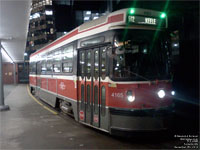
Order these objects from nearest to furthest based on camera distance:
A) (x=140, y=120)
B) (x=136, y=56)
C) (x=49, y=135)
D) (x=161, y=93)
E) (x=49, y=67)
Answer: (x=140, y=120), (x=136, y=56), (x=161, y=93), (x=49, y=135), (x=49, y=67)

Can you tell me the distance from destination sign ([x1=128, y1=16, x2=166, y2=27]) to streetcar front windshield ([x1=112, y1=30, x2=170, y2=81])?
0.23m

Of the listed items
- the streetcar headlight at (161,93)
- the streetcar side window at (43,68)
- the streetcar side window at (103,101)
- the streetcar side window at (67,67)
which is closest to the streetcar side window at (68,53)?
the streetcar side window at (67,67)

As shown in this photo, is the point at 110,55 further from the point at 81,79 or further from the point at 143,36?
the point at 81,79

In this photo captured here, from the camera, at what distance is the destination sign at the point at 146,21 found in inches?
210

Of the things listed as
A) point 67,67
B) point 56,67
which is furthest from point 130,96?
point 56,67

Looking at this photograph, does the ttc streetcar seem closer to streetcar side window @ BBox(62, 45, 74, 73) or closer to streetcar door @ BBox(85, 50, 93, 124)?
streetcar door @ BBox(85, 50, 93, 124)

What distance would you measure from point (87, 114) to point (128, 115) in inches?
64.4

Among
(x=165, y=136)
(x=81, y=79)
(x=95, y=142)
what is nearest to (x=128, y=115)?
(x=95, y=142)

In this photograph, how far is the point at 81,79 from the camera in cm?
675

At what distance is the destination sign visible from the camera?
534 centimetres

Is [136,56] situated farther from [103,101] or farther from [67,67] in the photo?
[67,67]

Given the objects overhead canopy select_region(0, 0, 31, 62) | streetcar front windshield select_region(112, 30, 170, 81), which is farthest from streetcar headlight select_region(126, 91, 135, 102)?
overhead canopy select_region(0, 0, 31, 62)

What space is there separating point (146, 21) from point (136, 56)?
1.00m

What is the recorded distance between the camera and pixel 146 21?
546cm
